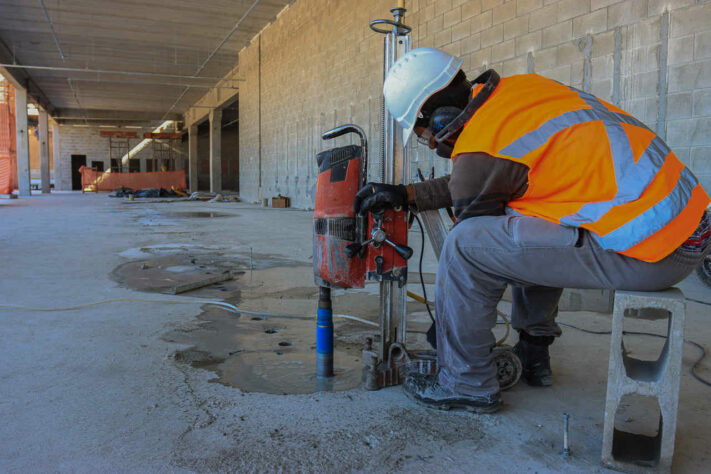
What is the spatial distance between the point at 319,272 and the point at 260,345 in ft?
2.76

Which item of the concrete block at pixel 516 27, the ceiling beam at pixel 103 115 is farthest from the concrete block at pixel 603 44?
A: the ceiling beam at pixel 103 115

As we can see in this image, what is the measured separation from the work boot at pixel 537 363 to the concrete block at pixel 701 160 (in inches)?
127

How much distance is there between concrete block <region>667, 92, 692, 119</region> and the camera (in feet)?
14.8

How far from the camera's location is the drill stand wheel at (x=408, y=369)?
206cm

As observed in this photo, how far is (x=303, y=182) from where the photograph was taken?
14.2 meters

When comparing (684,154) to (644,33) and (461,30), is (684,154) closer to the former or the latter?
(644,33)

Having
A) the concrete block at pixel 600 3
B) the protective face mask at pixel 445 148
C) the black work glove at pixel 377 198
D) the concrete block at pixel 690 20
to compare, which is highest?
the concrete block at pixel 600 3

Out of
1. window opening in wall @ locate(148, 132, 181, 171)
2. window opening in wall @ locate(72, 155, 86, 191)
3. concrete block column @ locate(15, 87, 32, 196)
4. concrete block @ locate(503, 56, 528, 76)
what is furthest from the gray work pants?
window opening in wall @ locate(72, 155, 86, 191)

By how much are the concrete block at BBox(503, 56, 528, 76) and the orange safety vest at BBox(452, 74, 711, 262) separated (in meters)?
5.07

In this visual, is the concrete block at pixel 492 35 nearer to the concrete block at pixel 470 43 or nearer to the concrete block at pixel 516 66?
the concrete block at pixel 470 43

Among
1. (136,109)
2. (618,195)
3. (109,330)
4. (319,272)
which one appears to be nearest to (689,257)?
(618,195)

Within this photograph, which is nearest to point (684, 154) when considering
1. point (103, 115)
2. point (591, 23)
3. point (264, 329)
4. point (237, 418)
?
point (591, 23)

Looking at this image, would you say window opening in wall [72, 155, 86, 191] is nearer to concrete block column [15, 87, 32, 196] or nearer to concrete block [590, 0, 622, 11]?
concrete block column [15, 87, 32, 196]

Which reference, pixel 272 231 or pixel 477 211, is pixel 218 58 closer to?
pixel 272 231
